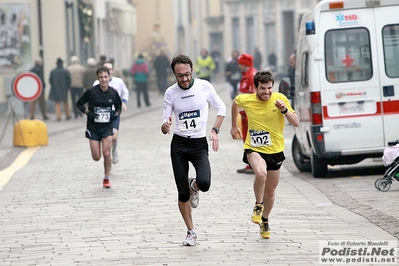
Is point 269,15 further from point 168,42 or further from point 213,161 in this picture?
point 213,161

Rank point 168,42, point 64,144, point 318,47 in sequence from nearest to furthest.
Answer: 1. point 318,47
2. point 64,144
3. point 168,42

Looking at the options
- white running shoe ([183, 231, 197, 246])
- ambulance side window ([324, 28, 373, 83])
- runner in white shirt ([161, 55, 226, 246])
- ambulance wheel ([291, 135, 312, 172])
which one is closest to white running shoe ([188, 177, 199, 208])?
runner in white shirt ([161, 55, 226, 246])

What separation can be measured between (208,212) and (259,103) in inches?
81.0

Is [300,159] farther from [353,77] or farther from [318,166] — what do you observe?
[353,77]

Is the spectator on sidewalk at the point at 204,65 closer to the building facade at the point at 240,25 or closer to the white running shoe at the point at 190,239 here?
the white running shoe at the point at 190,239

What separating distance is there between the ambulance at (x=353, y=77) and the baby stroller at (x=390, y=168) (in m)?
1.63

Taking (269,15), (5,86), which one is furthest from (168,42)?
(5,86)

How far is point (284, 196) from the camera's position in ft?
41.6

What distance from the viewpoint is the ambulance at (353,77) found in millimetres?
14258

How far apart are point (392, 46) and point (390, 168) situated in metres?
2.45

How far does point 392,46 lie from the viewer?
14359 mm

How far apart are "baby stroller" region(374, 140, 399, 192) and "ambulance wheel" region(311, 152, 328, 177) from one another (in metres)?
1.99

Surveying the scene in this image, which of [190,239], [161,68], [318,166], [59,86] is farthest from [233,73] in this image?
[190,239]

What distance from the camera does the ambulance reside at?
561 inches
